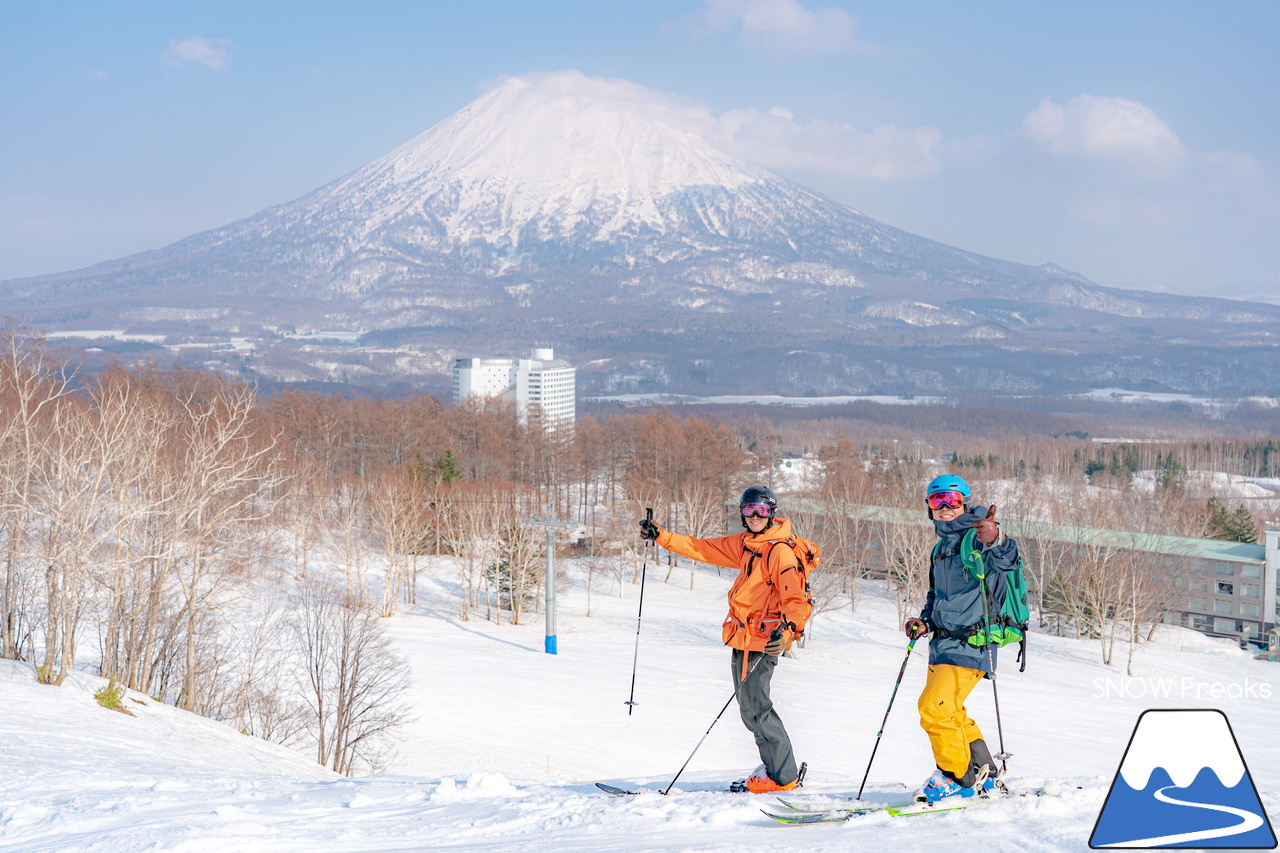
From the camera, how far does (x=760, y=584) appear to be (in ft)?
18.9

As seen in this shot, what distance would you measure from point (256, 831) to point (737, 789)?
3.02 m

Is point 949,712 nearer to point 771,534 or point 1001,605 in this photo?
point 1001,605

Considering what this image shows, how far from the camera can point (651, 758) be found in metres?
16.4

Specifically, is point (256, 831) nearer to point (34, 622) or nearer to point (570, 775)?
point (570, 775)

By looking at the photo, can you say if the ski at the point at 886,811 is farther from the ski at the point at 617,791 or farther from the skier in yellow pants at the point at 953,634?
the ski at the point at 617,791

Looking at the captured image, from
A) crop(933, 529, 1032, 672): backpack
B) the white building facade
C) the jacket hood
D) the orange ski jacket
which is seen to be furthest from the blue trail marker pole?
the white building facade

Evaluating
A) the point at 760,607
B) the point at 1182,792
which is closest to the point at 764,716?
the point at 760,607

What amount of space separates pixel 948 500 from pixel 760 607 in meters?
1.37

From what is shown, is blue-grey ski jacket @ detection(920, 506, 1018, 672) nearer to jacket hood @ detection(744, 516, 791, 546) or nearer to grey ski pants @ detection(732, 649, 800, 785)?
jacket hood @ detection(744, 516, 791, 546)

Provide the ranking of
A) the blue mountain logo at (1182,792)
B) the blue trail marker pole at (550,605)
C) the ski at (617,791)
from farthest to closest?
the blue trail marker pole at (550,605)
the ski at (617,791)
the blue mountain logo at (1182,792)

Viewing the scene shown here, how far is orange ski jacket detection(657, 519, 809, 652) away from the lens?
5.68 metres

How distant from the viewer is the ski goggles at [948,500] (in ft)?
17.2

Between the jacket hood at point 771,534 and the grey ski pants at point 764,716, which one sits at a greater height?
the jacket hood at point 771,534

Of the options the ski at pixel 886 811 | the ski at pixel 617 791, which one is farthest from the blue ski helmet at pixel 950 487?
the ski at pixel 617 791
